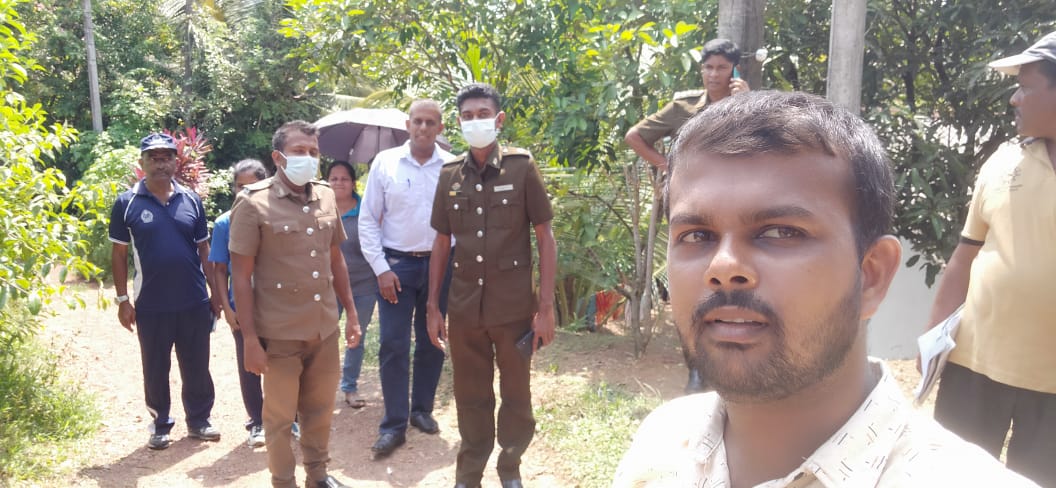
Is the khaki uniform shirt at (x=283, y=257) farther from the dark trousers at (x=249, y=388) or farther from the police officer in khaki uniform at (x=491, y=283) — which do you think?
the dark trousers at (x=249, y=388)

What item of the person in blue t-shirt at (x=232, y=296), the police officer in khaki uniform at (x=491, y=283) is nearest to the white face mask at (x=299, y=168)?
the person in blue t-shirt at (x=232, y=296)

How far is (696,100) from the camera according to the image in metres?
4.42

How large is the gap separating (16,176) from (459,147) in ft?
11.1

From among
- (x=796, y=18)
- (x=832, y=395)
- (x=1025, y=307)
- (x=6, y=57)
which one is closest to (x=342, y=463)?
(x=6, y=57)

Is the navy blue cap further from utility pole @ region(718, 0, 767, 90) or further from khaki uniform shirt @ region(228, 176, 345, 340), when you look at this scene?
utility pole @ region(718, 0, 767, 90)

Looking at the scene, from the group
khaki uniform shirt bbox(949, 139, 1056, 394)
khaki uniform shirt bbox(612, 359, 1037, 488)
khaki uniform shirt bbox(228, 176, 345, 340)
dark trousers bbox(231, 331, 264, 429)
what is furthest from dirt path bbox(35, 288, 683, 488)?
khaki uniform shirt bbox(612, 359, 1037, 488)

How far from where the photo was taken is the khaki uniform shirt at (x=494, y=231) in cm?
385

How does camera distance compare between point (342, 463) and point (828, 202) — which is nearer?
point (828, 202)

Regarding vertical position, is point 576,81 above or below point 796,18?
below

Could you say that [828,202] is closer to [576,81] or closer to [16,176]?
[16,176]

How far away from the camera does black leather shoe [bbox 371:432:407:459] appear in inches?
182

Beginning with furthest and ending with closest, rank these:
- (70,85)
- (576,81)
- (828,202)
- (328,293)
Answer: (70,85)
(576,81)
(328,293)
(828,202)

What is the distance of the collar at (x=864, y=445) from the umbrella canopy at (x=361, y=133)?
6320 mm

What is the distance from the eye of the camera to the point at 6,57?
4062 mm
